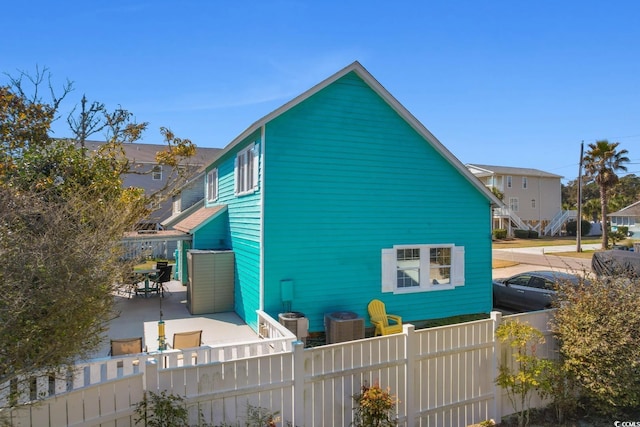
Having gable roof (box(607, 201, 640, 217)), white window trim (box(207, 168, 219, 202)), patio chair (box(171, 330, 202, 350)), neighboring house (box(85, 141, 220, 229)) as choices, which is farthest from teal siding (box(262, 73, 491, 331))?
gable roof (box(607, 201, 640, 217))

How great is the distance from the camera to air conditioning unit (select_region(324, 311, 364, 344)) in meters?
9.05

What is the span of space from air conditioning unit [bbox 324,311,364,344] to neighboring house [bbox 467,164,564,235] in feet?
134

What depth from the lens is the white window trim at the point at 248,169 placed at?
32.4 ft

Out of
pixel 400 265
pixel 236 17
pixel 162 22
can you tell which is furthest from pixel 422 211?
pixel 162 22

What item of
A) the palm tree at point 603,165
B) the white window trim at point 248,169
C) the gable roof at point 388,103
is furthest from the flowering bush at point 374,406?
the palm tree at point 603,165

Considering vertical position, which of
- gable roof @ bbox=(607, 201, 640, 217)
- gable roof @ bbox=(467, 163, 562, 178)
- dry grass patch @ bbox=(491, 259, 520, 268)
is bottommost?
dry grass patch @ bbox=(491, 259, 520, 268)

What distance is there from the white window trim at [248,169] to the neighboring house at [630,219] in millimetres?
50419

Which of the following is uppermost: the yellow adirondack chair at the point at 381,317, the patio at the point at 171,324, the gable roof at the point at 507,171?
the gable roof at the point at 507,171

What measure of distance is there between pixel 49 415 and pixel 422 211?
31.7 feet

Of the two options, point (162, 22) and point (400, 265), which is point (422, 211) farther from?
point (162, 22)

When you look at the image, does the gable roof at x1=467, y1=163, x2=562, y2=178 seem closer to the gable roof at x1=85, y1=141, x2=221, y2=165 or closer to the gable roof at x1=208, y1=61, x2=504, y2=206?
the gable roof at x1=85, y1=141, x2=221, y2=165

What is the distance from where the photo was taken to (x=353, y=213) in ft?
33.5

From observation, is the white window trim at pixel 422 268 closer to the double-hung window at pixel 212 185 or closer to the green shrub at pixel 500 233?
the double-hung window at pixel 212 185

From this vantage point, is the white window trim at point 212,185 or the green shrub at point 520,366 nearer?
the green shrub at point 520,366
